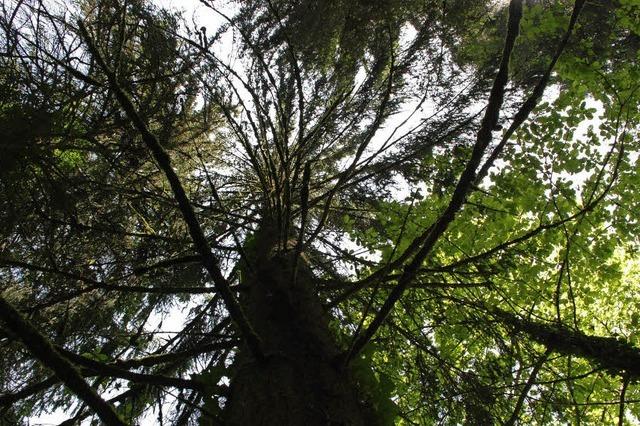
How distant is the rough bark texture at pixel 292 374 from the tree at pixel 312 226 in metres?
0.01

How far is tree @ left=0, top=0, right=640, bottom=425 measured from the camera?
6.45 ft

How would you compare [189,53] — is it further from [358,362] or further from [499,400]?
[499,400]

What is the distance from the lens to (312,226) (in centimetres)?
666

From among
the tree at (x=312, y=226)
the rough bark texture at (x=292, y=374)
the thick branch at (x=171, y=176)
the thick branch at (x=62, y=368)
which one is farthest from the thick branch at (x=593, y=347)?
the thick branch at (x=62, y=368)

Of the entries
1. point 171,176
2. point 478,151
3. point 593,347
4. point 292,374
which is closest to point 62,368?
point 171,176

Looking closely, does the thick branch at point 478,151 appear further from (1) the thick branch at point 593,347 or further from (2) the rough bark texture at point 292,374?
(1) the thick branch at point 593,347

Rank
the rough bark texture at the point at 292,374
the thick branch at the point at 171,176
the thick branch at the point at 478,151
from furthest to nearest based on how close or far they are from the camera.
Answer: the rough bark texture at the point at 292,374 → the thick branch at the point at 171,176 → the thick branch at the point at 478,151

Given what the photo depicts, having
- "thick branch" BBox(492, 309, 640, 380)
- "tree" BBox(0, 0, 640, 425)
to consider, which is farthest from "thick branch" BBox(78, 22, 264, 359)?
"thick branch" BBox(492, 309, 640, 380)

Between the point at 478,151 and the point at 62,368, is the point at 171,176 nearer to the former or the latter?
the point at 62,368

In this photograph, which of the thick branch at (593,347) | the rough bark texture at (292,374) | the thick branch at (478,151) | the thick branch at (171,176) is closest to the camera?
the thick branch at (478,151)

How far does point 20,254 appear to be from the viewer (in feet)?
12.1

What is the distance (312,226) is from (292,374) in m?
4.73

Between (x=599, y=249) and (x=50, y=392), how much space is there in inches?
205

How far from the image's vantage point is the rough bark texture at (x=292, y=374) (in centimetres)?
180
